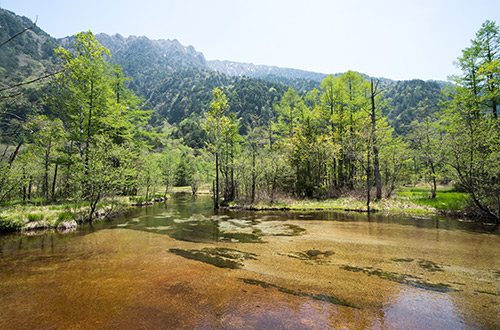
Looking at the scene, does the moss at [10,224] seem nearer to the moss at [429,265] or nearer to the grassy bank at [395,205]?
the grassy bank at [395,205]

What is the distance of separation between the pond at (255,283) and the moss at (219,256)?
0.03 meters

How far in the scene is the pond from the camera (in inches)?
123

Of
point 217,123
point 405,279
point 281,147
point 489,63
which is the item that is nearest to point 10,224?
point 217,123

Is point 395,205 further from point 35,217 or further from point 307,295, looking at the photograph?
point 35,217

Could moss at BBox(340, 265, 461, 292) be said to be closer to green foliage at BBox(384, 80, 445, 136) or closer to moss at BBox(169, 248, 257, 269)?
moss at BBox(169, 248, 257, 269)

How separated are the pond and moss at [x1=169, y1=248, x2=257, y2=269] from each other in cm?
3

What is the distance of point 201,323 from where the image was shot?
3020mm

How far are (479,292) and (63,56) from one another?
24809 millimetres

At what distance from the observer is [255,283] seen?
436 cm

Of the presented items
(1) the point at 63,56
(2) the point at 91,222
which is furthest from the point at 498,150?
(1) the point at 63,56

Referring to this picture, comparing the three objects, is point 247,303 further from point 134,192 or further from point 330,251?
point 134,192

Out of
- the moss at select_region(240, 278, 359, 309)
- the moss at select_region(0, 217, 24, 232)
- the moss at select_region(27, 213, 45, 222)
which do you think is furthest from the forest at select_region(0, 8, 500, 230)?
the moss at select_region(240, 278, 359, 309)

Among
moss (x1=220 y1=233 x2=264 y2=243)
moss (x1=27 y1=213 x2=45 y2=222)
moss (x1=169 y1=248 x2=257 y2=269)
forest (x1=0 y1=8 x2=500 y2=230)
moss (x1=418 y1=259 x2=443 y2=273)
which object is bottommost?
moss (x1=220 y1=233 x2=264 y2=243)

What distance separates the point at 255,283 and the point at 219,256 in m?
2.08
